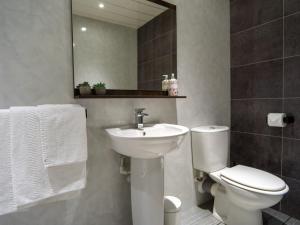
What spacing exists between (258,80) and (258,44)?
1.18 feet

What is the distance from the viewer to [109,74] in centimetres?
127

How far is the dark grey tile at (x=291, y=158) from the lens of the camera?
1.62 metres

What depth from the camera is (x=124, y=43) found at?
1354mm

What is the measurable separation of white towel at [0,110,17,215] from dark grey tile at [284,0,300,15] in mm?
2241

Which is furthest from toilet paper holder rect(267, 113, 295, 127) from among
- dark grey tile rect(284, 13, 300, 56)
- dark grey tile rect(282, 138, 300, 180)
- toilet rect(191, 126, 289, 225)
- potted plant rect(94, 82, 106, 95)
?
potted plant rect(94, 82, 106, 95)

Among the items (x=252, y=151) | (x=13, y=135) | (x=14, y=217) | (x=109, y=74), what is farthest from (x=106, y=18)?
(x=252, y=151)

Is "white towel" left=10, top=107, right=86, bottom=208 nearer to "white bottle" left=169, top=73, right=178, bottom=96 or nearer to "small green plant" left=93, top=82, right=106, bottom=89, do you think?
"small green plant" left=93, top=82, right=106, bottom=89

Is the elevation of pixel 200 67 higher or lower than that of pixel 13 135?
higher

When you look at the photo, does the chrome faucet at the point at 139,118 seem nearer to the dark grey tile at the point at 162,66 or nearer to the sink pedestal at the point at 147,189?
the sink pedestal at the point at 147,189

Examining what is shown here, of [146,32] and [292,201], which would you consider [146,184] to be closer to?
[146,32]

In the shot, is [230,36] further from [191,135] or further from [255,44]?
[191,135]

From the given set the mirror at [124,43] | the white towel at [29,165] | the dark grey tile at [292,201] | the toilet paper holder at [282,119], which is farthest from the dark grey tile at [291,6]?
the white towel at [29,165]

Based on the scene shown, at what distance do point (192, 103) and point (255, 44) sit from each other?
3.02 feet

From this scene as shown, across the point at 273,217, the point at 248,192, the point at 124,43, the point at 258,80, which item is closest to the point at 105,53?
the point at 124,43
